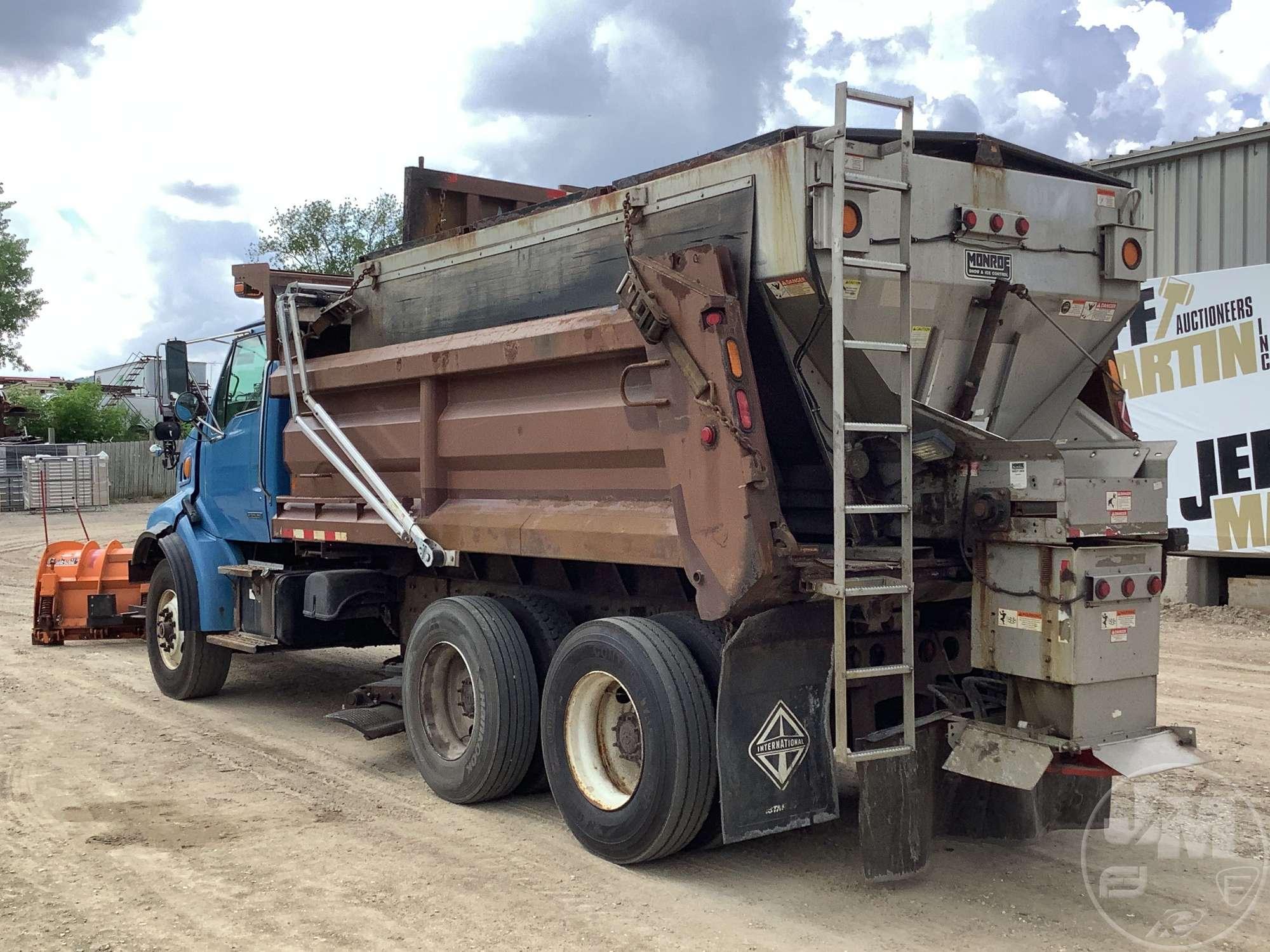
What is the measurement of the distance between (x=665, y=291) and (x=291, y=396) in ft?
12.1

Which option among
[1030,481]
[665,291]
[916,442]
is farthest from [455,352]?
[1030,481]

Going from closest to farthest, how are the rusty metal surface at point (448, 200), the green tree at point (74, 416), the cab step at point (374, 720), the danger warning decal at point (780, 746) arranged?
the danger warning decal at point (780, 746), the cab step at point (374, 720), the rusty metal surface at point (448, 200), the green tree at point (74, 416)

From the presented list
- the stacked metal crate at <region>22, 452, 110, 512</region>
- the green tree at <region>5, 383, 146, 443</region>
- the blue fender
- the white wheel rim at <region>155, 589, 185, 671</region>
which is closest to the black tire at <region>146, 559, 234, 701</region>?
the white wheel rim at <region>155, 589, 185, 671</region>

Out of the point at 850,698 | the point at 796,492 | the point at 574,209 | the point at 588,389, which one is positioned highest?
the point at 574,209

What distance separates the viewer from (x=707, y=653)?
494 cm

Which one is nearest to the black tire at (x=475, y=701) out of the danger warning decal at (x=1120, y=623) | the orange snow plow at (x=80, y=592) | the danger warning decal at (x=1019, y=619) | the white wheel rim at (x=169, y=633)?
the danger warning decal at (x=1019, y=619)

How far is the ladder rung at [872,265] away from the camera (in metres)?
4.47

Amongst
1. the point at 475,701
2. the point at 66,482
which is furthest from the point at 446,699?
the point at 66,482

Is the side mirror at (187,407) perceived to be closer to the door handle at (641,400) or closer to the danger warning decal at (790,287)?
the door handle at (641,400)

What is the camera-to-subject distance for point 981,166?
5059mm

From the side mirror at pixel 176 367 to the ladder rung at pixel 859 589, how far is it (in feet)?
18.2

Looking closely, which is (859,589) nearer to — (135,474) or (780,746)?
(780,746)

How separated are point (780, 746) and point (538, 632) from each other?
1616 mm

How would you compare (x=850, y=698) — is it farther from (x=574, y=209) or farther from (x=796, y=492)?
(x=574, y=209)
